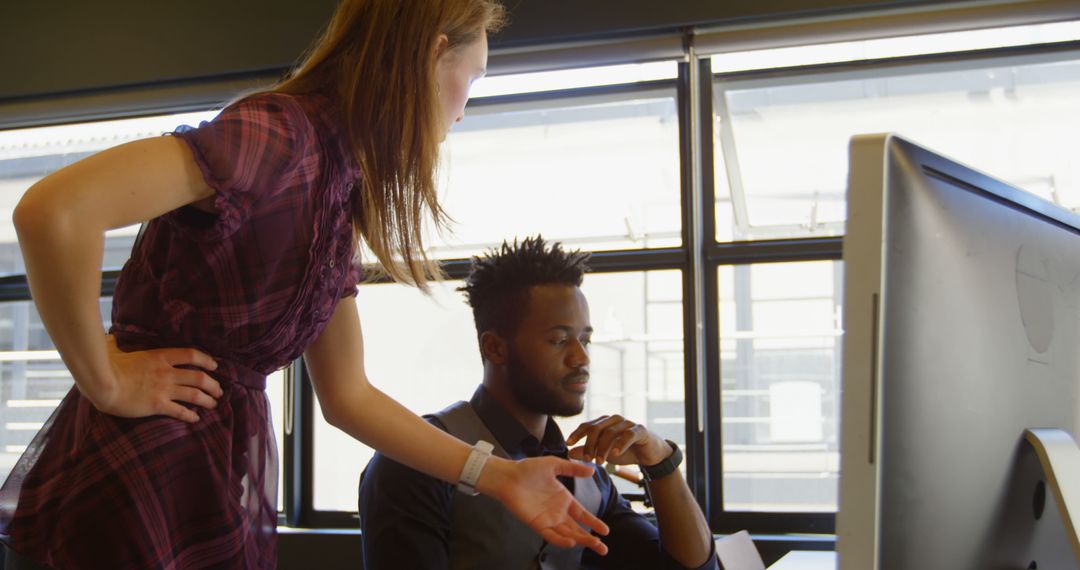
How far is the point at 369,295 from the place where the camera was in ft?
11.2

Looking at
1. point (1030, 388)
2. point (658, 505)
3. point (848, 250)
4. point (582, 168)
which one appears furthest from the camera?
point (582, 168)

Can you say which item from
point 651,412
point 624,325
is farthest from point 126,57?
point 651,412

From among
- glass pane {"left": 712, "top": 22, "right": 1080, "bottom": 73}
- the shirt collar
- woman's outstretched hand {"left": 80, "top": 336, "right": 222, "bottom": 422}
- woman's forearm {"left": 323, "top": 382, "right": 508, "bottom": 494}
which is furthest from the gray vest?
glass pane {"left": 712, "top": 22, "right": 1080, "bottom": 73}

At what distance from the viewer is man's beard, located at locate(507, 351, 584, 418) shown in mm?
2041

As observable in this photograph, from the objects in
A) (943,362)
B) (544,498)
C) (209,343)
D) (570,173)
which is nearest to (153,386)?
(209,343)

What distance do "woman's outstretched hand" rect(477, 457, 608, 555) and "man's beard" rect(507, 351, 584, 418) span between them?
0.89 m

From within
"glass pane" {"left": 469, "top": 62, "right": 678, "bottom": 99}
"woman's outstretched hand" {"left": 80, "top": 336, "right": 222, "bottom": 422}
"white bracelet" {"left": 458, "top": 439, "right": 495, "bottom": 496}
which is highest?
"glass pane" {"left": 469, "top": 62, "right": 678, "bottom": 99}

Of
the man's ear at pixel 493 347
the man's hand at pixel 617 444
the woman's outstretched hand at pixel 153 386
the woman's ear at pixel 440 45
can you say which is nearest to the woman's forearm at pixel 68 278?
the woman's outstretched hand at pixel 153 386

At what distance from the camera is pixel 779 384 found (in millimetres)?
2975

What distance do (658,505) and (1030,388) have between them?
1.13 metres

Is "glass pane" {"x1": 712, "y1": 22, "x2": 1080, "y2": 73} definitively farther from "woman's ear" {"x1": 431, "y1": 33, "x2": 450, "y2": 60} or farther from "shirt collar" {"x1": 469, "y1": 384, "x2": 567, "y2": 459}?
"woman's ear" {"x1": 431, "y1": 33, "x2": 450, "y2": 60}

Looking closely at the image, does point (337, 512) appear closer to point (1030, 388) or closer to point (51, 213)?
point (51, 213)

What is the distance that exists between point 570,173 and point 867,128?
954 millimetres

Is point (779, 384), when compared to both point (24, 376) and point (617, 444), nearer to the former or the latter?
point (617, 444)
